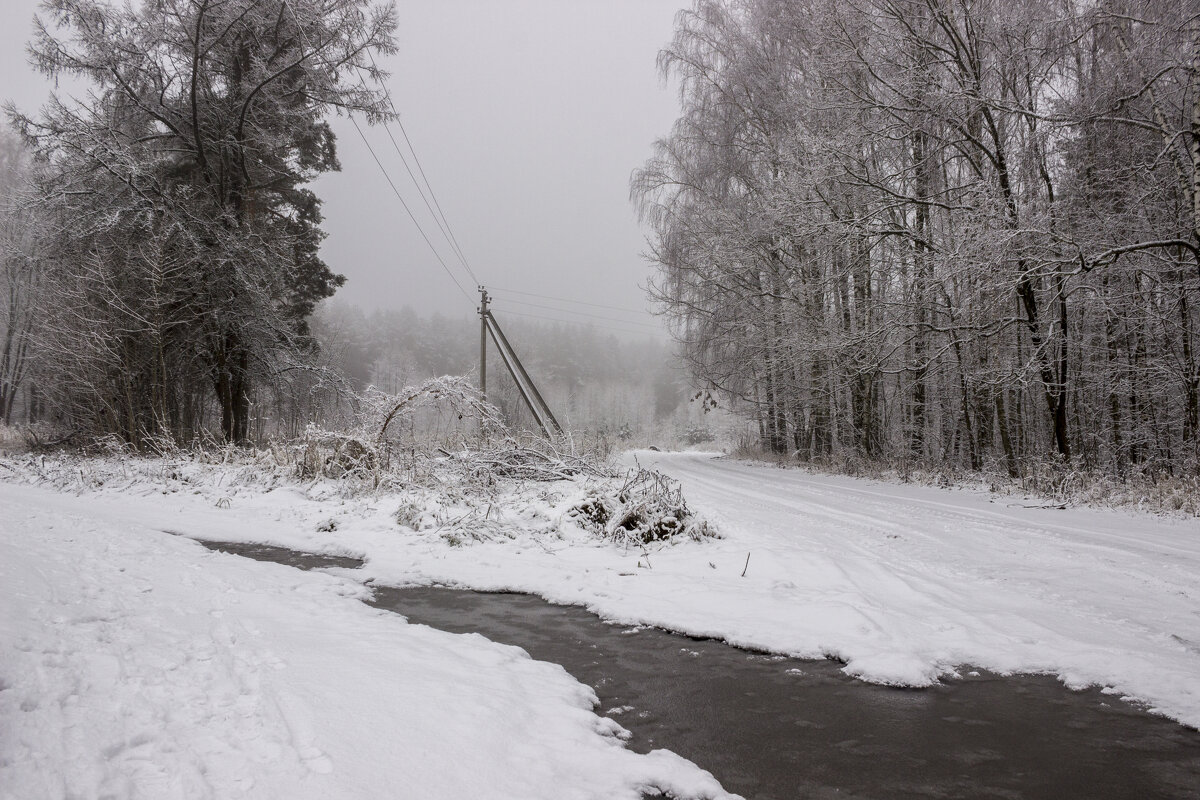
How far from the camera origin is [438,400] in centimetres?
898

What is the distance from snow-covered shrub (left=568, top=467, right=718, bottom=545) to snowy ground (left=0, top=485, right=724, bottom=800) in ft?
8.18

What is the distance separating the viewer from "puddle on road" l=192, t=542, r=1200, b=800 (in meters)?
1.87

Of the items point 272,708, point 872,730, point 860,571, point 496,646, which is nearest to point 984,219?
point 860,571

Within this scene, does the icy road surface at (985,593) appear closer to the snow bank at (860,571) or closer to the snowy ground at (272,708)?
the snow bank at (860,571)

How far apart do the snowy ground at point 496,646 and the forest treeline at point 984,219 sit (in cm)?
396

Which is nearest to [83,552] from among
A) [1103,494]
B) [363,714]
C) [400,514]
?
[400,514]

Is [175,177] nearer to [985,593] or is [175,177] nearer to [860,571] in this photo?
[860,571]

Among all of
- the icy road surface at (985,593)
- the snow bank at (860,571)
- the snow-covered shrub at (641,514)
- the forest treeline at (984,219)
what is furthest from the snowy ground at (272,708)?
the forest treeline at (984,219)

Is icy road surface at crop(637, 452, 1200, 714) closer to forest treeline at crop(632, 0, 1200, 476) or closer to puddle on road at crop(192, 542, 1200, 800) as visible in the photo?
puddle on road at crop(192, 542, 1200, 800)

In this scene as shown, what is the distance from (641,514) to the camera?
5648 millimetres

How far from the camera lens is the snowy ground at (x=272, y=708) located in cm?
165

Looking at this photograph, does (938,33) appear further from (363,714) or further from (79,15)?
(79,15)

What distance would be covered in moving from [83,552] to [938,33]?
13.5 m

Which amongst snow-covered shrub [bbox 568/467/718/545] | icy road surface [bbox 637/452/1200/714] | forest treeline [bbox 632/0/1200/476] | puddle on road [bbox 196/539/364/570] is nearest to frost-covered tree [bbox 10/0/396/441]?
puddle on road [bbox 196/539/364/570]
